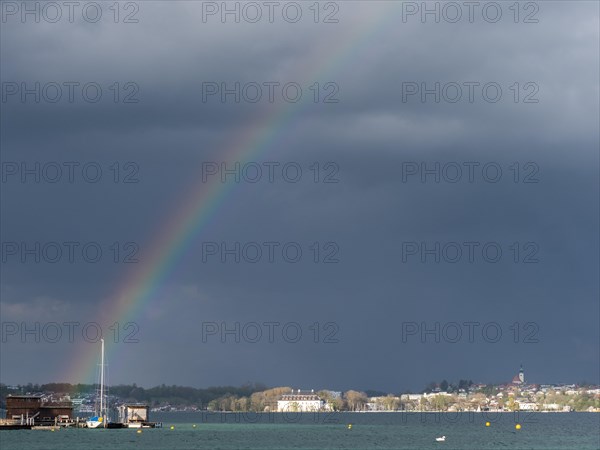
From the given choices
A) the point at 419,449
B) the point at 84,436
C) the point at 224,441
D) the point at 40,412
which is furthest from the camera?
the point at 40,412

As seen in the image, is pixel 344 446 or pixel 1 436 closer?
pixel 344 446

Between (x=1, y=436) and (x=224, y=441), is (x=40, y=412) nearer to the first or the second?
(x=1, y=436)

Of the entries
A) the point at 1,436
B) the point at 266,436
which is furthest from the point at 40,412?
the point at 266,436

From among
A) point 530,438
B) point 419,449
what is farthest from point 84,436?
point 530,438

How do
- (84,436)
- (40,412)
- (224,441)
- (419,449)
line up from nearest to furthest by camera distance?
(419,449), (224,441), (84,436), (40,412)

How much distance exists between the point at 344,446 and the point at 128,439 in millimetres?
41611

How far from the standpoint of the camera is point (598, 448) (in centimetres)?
14575

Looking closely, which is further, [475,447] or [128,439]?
[128,439]

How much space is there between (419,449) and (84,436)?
6653 cm

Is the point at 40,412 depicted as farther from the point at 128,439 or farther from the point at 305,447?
the point at 305,447

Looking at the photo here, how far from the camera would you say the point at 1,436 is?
17912 cm

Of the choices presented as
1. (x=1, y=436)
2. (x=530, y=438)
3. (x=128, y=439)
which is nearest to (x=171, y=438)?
(x=128, y=439)

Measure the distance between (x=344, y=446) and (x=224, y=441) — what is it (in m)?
26.7

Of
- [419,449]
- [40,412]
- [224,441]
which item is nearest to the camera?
[419,449]
